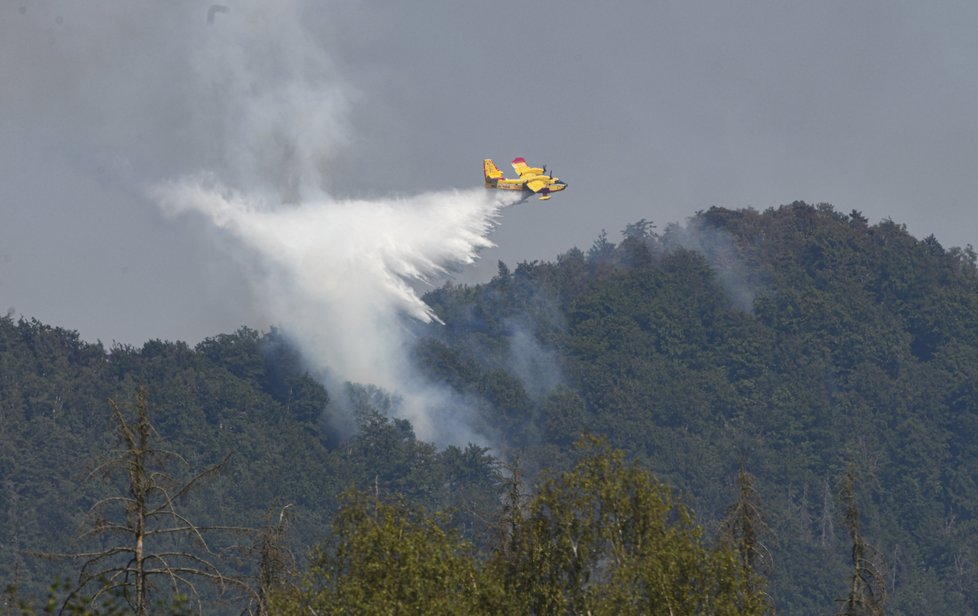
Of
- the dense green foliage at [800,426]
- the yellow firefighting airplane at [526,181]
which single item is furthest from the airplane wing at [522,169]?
the dense green foliage at [800,426]

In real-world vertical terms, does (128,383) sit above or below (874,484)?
above

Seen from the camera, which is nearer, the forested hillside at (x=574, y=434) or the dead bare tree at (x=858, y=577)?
the dead bare tree at (x=858, y=577)

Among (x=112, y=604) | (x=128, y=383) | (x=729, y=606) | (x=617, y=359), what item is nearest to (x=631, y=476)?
(x=729, y=606)

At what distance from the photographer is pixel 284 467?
166375 mm

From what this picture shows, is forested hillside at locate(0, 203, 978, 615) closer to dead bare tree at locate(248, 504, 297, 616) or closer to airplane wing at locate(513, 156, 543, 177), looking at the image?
airplane wing at locate(513, 156, 543, 177)

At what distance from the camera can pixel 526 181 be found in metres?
120

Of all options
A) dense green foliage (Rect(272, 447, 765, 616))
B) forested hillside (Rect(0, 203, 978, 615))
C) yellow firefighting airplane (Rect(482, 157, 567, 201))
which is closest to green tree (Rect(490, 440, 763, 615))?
dense green foliage (Rect(272, 447, 765, 616))

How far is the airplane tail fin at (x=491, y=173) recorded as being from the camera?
12256cm

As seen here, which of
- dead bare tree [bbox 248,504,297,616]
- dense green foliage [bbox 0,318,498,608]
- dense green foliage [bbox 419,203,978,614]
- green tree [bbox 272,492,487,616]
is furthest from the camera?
dense green foliage [bbox 419,203,978,614]

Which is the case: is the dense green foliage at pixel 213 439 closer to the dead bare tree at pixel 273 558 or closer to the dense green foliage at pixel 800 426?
the dense green foliage at pixel 800 426

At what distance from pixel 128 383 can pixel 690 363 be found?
183 feet

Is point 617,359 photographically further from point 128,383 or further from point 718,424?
point 128,383

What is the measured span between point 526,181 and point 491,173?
598cm

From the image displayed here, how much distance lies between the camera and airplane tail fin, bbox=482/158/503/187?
12256cm
